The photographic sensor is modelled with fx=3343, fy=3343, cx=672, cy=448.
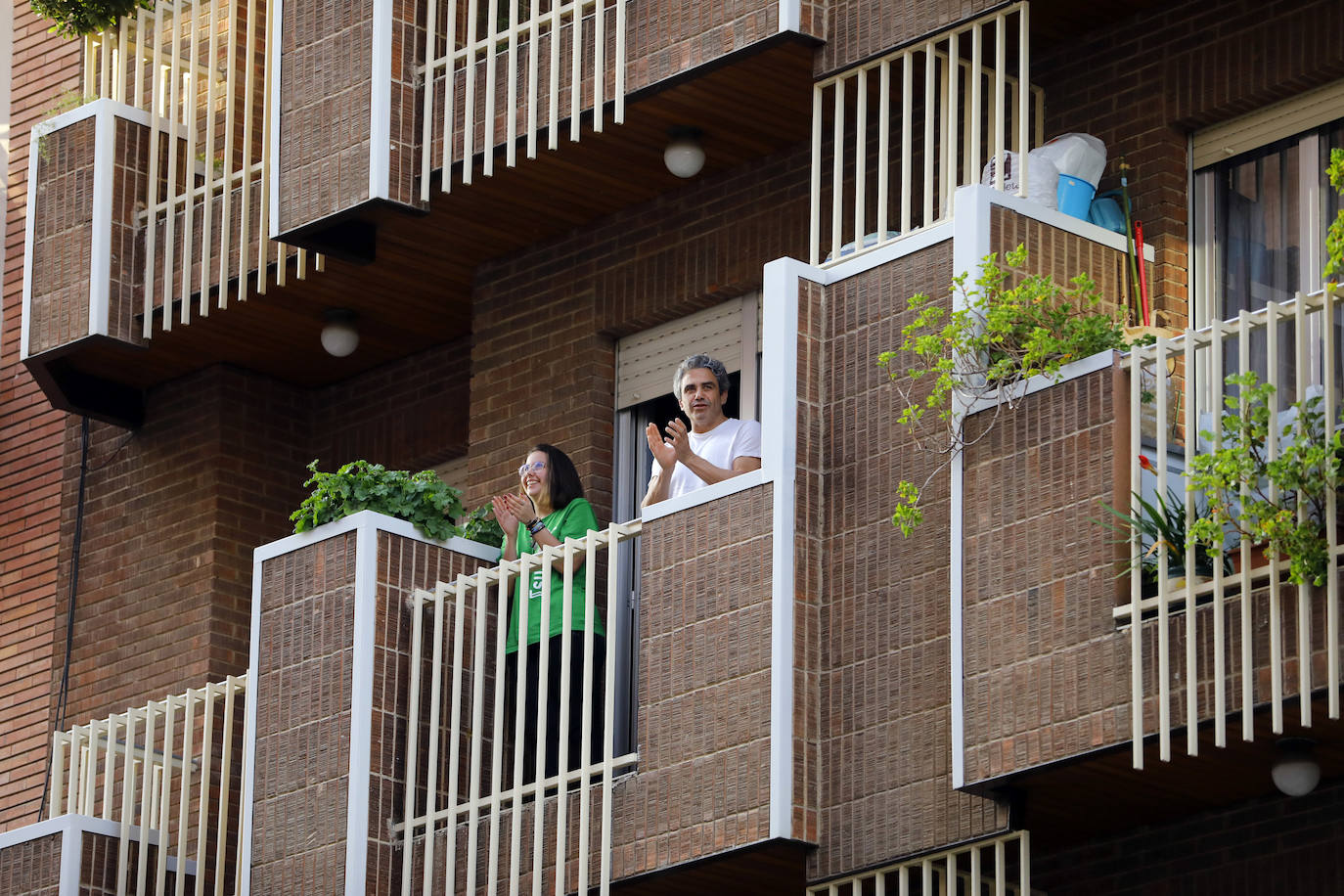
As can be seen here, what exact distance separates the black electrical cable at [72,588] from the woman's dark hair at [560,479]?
4.28 meters

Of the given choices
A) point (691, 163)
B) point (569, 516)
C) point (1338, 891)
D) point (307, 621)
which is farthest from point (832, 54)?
point (1338, 891)

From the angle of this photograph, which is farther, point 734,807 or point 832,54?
point 832,54

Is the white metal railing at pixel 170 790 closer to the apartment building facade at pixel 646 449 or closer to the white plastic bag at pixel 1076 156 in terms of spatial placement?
the apartment building facade at pixel 646 449

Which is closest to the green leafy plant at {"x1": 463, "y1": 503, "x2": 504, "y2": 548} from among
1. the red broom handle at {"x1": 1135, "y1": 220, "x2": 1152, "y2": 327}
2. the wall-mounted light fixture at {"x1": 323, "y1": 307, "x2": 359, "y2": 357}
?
the wall-mounted light fixture at {"x1": 323, "y1": 307, "x2": 359, "y2": 357}

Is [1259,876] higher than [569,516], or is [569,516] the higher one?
[569,516]

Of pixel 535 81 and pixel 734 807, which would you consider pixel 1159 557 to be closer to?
pixel 734 807

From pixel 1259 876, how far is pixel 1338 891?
0.41 meters

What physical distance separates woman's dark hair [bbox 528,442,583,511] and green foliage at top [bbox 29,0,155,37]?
4.92m

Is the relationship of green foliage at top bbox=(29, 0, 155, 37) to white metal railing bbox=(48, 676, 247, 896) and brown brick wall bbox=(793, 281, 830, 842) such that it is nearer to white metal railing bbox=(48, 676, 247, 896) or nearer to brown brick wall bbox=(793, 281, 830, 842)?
white metal railing bbox=(48, 676, 247, 896)

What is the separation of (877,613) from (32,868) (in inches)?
209

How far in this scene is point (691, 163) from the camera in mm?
17234

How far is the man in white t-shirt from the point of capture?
15.5 m

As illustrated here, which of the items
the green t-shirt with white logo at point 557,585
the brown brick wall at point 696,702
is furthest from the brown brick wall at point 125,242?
the brown brick wall at point 696,702

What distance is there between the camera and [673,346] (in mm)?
17859
